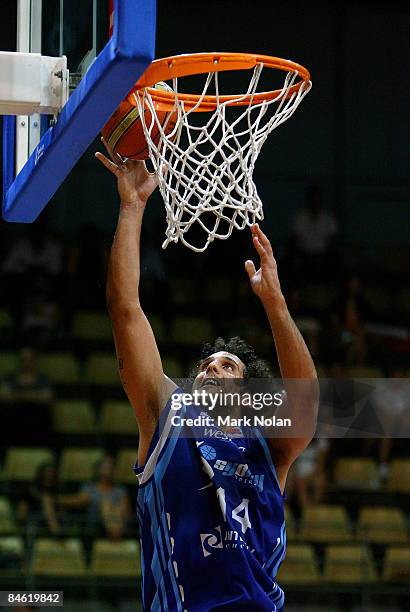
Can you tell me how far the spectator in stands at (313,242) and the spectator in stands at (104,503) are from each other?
2.04 metres

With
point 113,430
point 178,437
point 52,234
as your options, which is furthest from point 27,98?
point 52,234

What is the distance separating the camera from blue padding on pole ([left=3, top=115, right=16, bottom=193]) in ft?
9.37

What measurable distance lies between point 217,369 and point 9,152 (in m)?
0.80

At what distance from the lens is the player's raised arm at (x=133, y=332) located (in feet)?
8.11

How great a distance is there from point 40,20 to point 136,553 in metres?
3.44

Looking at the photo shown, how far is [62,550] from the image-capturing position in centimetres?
542

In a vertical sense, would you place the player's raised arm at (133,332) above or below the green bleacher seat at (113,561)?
above

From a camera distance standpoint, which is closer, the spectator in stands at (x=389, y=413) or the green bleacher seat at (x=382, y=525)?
the green bleacher seat at (x=382, y=525)

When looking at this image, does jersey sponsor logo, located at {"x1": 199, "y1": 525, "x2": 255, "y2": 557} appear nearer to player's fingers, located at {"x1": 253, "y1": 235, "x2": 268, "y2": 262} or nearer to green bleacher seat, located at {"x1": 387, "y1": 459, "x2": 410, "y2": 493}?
player's fingers, located at {"x1": 253, "y1": 235, "x2": 268, "y2": 262}

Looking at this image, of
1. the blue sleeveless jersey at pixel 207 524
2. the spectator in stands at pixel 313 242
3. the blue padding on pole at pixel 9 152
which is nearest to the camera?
the blue sleeveless jersey at pixel 207 524

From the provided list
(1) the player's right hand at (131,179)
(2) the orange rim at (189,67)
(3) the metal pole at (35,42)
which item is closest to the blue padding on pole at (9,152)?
(3) the metal pole at (35,42)

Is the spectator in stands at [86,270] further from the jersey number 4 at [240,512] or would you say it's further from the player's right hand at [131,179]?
the jersey number 4 at [240,512]

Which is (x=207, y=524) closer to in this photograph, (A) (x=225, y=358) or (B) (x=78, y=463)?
(A) (x=225, y=358)

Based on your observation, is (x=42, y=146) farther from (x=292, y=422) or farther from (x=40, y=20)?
(x=292, y=422)
